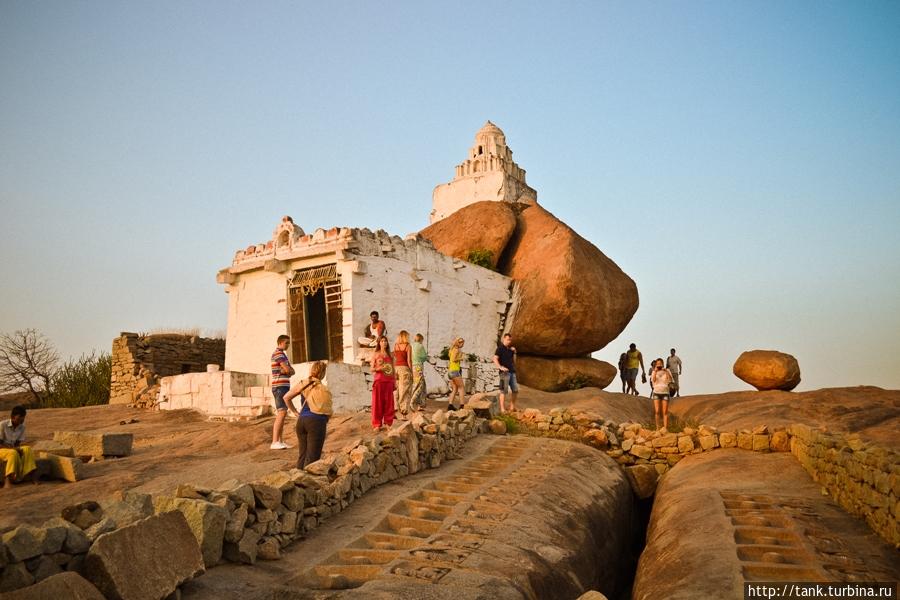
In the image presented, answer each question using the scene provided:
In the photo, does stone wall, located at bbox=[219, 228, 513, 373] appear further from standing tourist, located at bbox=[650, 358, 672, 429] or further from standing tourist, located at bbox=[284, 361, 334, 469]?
standing tourist, located at bbox=[284, 361, 334, 469]

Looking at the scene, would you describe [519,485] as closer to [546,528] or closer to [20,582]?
[546,528]

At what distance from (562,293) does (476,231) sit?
3495mm

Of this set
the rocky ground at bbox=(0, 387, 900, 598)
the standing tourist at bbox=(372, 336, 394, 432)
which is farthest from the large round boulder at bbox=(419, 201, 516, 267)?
the standing tourist at bbox=(372, 336, 394, 432)

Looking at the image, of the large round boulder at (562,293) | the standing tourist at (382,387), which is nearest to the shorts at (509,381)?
the standing tourist at (382,387)

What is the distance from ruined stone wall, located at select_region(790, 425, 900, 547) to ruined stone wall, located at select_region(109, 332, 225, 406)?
14218 mm

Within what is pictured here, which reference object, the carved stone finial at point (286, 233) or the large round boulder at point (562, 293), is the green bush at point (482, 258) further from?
the carved stone finial at point (286, 233)

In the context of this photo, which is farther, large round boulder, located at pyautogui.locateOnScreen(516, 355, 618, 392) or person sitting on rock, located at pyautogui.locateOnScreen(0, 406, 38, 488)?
large round boulder, located at pyautogui.locateOnScreen(516, 355, 618, 392)

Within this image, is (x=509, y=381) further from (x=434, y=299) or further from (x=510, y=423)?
(x=434, y=299)

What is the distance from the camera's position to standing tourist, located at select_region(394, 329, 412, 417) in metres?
13.0

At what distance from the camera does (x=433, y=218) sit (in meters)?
28.9

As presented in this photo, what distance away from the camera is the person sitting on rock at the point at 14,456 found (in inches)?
378

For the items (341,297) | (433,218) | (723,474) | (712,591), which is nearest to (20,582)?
(712,591)

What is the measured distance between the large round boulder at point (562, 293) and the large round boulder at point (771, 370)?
4.13 m

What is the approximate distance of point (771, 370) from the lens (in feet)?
63.6
